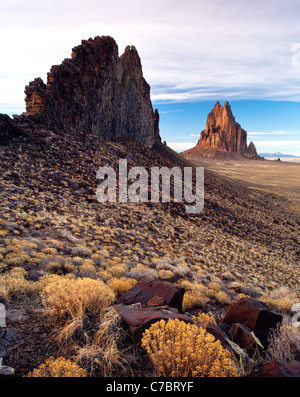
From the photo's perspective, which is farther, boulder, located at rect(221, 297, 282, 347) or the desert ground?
the desert ground

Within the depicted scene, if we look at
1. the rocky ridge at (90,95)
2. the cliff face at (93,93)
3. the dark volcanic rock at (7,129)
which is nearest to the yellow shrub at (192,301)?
the dark volcanic rock at (7,129)

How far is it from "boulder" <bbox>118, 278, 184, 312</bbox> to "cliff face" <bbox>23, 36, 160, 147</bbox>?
2141 centimetres

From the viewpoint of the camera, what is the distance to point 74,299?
4.50 m

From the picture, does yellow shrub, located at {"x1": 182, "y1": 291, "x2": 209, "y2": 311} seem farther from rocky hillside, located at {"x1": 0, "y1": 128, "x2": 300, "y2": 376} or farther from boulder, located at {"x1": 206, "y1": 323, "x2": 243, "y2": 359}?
boulder, located at {"x1": 206, "y1": 323, "x2": 243, "y2": 359}

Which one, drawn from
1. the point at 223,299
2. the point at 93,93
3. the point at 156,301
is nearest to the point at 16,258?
the point at 156,301

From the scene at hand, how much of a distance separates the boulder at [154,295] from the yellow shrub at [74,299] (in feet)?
2.88

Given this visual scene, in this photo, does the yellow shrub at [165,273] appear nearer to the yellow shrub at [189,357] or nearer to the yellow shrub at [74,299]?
the yellow shrub at [74,299]

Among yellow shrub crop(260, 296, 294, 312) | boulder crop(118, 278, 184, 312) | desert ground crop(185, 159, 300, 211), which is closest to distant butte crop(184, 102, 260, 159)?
desert ground crop(185, 159, 300, 211)

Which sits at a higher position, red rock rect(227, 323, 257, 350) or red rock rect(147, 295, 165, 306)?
red rock rect(147, 295, 165, 306)

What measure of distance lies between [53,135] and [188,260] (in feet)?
56.2

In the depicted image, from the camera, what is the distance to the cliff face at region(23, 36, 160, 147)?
77.5 feet

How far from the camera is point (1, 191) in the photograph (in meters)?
13.5
